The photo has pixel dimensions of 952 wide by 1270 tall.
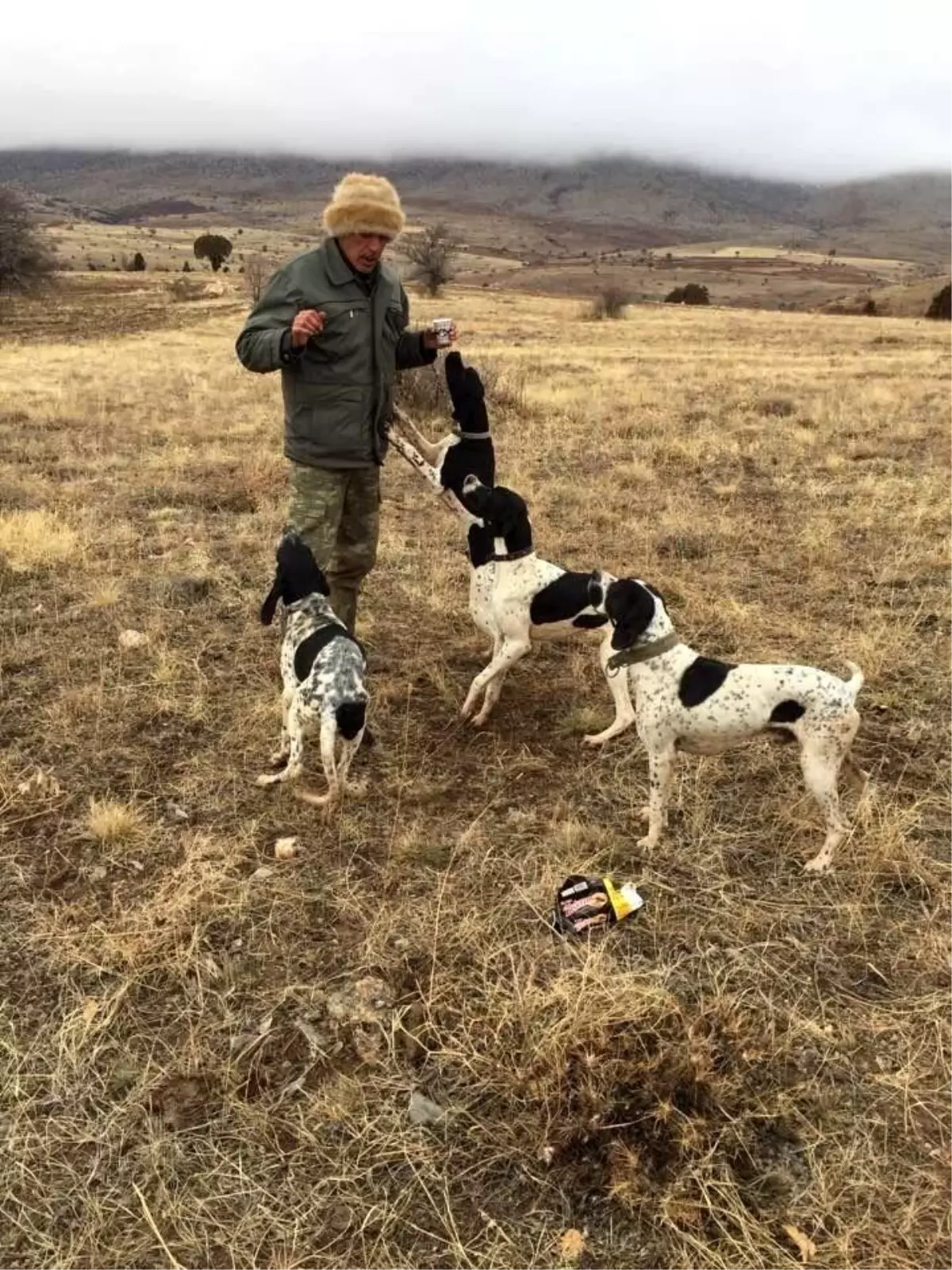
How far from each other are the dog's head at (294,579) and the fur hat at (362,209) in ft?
4.72

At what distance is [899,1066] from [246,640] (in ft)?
14.1

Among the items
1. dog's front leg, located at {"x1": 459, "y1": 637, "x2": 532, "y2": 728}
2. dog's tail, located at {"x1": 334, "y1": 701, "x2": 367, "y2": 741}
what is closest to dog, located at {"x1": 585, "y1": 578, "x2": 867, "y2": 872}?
dog's front leg, located at {"x1": 459, "y1": 637, "x2": 532, "y2": 728}

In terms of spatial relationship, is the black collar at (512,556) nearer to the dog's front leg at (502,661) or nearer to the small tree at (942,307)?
the dog's front leg at (502,661)

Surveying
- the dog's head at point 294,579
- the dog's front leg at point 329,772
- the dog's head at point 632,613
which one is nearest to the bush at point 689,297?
the dog's head at point 294,579

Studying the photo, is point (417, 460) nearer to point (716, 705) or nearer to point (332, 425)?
point (332, 425)

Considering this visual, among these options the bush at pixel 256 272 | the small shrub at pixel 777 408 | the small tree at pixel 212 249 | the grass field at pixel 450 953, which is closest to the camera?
the grass field at pixel 450 953

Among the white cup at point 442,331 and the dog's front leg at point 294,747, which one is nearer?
the dog's front leg at point 294,747

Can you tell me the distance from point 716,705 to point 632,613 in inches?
19.4

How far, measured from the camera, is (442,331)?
4684mm

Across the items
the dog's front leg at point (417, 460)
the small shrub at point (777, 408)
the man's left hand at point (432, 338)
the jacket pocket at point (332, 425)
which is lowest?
the small shrub at point (777, 408)

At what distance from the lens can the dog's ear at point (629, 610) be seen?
3.82m

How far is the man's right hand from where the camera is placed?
3965 millimetres

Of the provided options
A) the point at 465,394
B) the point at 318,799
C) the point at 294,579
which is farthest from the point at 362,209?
the point at 318,799

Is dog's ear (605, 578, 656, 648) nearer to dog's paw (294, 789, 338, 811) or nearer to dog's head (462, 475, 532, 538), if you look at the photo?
dog's head (462, 475, 532, 538)
